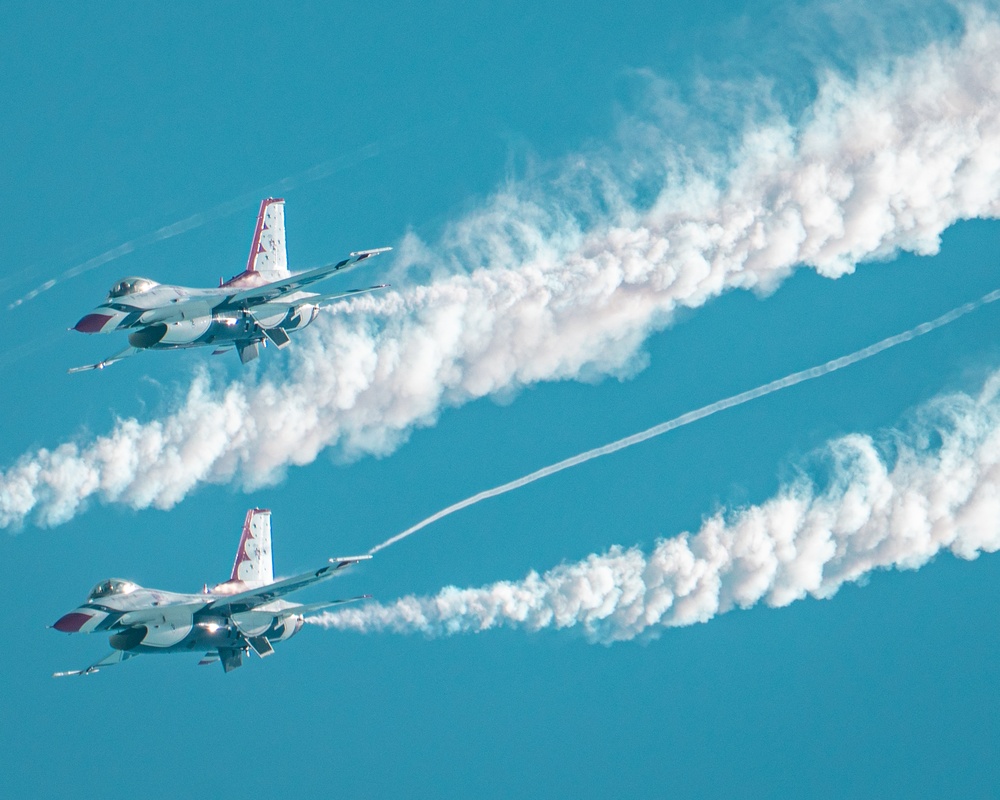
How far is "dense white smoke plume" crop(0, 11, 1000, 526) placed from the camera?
202 feet

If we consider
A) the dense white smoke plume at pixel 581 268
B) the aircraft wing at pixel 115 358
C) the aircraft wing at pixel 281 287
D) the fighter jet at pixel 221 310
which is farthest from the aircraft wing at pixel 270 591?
the aircraft wing at pixel 281 287

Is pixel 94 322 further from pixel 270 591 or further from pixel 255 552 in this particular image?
pixel 270 591

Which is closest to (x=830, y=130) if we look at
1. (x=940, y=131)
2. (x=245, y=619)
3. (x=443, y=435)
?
(x=940, y=131)

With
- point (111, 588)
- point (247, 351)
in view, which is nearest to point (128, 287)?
point (247, 351)

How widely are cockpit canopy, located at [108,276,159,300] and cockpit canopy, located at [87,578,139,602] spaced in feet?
32.9

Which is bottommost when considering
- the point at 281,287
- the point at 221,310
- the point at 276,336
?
the point at 276,336

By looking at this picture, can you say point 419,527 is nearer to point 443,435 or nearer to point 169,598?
point 443,435

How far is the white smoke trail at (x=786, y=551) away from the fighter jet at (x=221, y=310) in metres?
10.9

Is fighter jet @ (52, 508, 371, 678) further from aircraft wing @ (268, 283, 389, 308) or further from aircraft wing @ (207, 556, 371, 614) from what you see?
aircraft wing @ (268, 283, 389, 308)

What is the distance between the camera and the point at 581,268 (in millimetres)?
65062

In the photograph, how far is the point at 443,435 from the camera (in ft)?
222

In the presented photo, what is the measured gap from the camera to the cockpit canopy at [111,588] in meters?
→ 60.5

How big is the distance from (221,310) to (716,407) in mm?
18945

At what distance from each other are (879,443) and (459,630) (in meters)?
16.9
